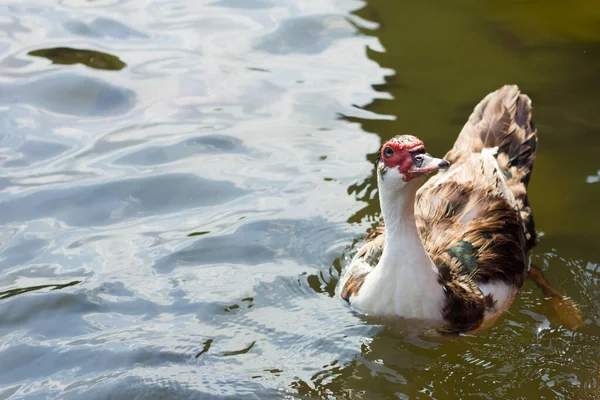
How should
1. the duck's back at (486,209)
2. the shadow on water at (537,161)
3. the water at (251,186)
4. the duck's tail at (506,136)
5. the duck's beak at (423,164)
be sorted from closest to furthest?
the duck's beak at (423,164) < the shadow on water at (537,161) < the water at (251,186) < the duck's back at (486,209) < the duck's tail at (506,136)

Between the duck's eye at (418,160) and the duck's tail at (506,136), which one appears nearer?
the duck's eye at (418,160)

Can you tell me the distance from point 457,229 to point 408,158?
1111 mm

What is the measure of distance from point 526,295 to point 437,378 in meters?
1.25

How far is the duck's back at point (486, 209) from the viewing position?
5.70 meters

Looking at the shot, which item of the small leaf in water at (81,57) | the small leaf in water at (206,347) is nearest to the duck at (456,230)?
the small leaf in water at (206,347)

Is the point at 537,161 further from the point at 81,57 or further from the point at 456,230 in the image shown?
the point at 81,57

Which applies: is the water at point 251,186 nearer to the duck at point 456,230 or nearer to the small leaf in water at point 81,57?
the small leaf in water at point 81,57

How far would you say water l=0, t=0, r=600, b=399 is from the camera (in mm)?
5348

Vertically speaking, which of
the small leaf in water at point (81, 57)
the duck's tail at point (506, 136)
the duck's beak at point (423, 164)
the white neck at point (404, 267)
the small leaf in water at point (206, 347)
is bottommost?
the small leaf in water at point (206, 347)

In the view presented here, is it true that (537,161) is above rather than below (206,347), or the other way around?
above

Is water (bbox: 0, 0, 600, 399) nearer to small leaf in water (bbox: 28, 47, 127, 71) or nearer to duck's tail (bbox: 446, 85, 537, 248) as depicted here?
small leaf in water (bbox: 28, 47, 127, 71)

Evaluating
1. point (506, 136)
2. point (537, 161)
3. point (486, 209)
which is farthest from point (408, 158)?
point (537, 161)

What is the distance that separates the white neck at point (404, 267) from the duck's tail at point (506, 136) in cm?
150

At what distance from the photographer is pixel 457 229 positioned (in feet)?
19.5
